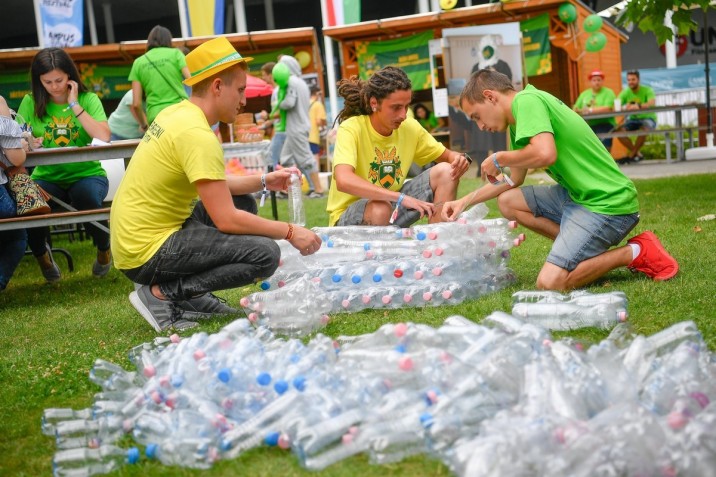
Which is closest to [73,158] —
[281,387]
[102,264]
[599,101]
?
[102,264]

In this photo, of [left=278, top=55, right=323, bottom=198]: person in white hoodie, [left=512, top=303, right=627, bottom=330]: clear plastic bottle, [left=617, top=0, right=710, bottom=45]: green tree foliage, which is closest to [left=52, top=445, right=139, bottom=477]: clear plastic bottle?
[left=512, top=303, right=627, bottom=330]: clear plastic bottle

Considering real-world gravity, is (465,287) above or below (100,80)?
below

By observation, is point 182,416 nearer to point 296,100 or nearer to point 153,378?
point 153,378

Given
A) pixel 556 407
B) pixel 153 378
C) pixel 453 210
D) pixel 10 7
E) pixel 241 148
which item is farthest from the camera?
pixel 10 7

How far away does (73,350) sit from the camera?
4676mm

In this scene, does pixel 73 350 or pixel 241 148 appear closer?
pixel 73 350

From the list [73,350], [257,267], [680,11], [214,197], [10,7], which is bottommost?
[73,350]

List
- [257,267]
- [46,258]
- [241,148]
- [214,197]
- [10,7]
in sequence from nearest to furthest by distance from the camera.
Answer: [214,197], [257,267], [46,258], [241,148], [10,7]

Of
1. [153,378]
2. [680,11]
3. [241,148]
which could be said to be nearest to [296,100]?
[241,148]

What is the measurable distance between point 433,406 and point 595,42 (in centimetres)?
1573

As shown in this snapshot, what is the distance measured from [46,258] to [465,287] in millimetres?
4096

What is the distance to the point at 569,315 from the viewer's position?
4.13m

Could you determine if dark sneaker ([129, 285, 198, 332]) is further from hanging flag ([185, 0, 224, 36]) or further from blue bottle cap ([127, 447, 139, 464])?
hanging flag ([185, 0, 224, 36])

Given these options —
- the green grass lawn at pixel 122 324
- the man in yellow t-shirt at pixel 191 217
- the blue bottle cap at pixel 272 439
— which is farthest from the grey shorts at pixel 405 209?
the blue bottle cap at pixel 272 439
